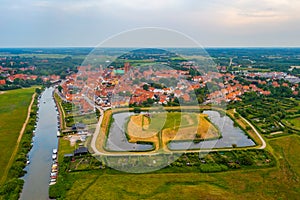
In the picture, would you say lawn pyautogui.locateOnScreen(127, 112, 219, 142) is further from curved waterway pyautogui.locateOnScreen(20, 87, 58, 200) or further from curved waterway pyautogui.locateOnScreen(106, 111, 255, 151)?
curved waterway pyautogui.locateOnScreen(20, 87, 58, 200)

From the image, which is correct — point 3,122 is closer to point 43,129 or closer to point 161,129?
point 43,129

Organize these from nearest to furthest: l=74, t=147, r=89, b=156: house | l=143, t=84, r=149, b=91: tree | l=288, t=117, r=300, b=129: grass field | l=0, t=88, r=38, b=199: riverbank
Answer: l=0, t=88, r=38, b=199: riverbank
l=74, t=147, r=89, b=156: house
l=288, t=117, r=300, b=129: grass field
l=143, t=84, r=149, b=91: tree

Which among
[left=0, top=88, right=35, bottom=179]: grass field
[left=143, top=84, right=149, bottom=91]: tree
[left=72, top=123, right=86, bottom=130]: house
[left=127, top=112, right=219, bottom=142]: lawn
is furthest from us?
[left=143, top=84, right=149, bottom=91]: tree

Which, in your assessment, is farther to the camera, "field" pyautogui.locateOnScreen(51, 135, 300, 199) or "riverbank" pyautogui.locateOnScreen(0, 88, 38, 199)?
"riverbank" pyautogui.locateOnScreen(0, 88, 38, 199)

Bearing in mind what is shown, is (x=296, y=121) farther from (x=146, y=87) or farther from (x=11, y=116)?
(x=11, y=116)

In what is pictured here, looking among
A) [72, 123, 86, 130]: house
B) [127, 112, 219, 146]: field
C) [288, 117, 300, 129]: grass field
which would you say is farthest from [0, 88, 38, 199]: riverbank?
[288, 117, 300, 129]: grass field

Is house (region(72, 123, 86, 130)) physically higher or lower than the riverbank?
higher

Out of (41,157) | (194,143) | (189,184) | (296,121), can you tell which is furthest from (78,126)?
(296,121)
